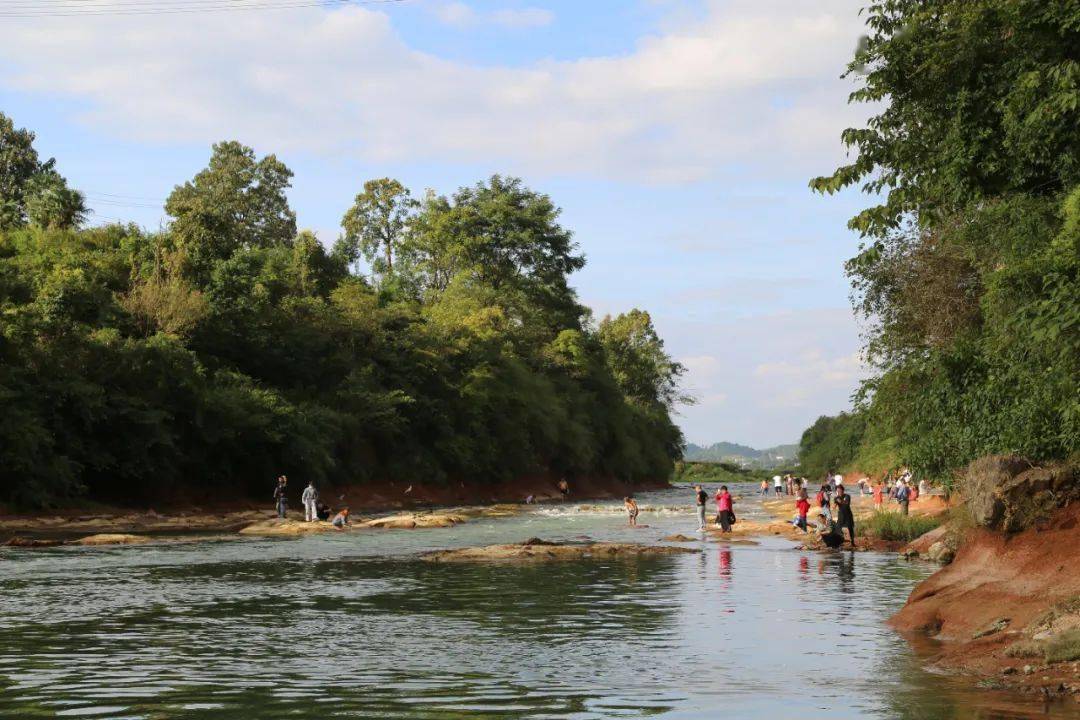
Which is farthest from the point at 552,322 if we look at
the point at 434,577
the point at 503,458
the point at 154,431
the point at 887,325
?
the point at 434,577

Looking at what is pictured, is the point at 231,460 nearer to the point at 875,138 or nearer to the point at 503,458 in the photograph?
the point at 503,458

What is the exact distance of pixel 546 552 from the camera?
3112 centimetres

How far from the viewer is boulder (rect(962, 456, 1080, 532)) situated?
17.6m

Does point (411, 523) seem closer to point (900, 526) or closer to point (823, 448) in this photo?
point (900, 526)

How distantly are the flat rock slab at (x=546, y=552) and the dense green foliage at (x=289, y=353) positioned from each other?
18616 millimetres

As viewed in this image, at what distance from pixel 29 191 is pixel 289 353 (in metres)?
20.8

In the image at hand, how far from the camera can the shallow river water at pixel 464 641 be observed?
11945 mm

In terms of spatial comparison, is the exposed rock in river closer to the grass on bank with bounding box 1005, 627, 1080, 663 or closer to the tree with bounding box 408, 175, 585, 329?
the grass on bank with bounding box 1005, 627, 1080, 663

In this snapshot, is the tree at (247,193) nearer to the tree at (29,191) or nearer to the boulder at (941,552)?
the tree at (29,191)

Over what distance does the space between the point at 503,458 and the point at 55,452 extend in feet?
126

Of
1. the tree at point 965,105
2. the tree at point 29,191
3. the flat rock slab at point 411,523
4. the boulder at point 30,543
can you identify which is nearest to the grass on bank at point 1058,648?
the tree at point 965,105

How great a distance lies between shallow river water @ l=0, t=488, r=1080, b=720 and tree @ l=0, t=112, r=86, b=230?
122 ft

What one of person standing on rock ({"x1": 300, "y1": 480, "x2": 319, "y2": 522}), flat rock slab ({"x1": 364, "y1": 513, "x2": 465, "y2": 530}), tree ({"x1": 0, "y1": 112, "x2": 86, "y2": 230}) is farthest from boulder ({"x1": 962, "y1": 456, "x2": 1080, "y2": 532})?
tree ({"x1": 0, "y1": 112, "x2": 86, "y2": 230})

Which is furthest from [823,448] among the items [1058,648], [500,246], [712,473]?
[1058,648]
